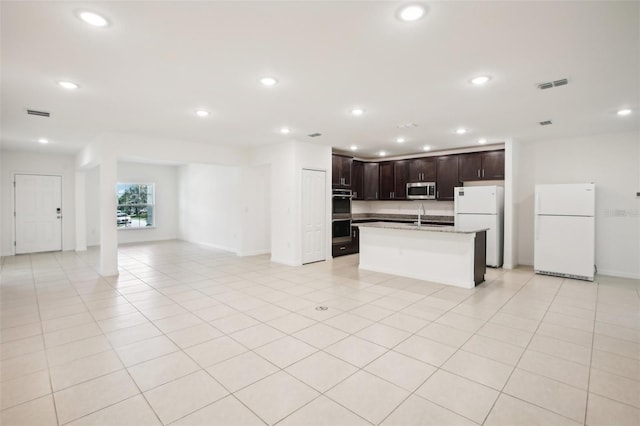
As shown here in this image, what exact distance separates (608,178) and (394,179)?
4.22 m

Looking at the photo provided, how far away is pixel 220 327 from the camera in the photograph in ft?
11.2

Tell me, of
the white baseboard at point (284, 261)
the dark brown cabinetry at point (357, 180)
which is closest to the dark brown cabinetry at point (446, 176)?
the dark brown cabinetry at point (357, 180)

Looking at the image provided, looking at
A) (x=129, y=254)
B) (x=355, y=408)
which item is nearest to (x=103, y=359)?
(x=355, y=408)

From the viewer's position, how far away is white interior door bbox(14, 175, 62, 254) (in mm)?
8000

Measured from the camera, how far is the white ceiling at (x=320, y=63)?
2096mm

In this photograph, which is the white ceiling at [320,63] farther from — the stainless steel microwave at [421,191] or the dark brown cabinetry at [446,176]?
the stainless steel microwave at [421,191]

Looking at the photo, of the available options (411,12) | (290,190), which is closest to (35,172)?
(290,190)

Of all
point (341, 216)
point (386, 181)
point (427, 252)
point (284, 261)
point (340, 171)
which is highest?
point (340, 171)

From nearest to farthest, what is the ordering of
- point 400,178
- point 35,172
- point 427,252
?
point 427,252, point 35,172, point 400,178

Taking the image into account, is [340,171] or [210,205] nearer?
[340,171]

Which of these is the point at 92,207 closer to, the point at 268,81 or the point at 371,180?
the point at 371,180

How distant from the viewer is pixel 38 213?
823 centimetres

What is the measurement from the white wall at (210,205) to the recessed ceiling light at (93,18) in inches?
220

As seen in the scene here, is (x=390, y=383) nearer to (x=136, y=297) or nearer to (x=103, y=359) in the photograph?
(x=103, y=359)
